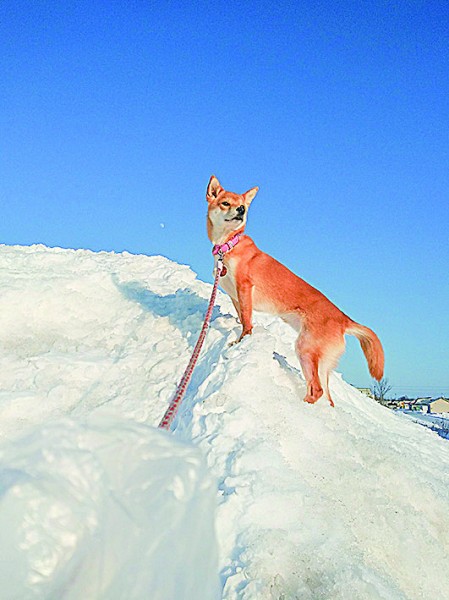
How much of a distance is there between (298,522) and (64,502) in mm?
1736

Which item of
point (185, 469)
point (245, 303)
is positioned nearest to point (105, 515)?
point (185, 469)

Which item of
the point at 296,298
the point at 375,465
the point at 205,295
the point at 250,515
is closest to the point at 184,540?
→ the point at 250,515

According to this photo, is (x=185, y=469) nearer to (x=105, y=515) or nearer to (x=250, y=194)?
(x=105, y=515)

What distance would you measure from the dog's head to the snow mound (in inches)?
169

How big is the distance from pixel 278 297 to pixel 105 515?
429 centimetres

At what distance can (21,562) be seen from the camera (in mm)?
1412

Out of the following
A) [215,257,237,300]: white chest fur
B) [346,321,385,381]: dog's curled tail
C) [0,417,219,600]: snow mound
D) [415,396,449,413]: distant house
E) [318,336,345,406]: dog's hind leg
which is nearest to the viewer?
[0,417,219,600]: snow mound

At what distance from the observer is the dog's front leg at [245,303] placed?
5508 mm

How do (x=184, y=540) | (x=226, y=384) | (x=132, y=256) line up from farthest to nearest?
(x=132, y=256)
(x=226, y=384)
(x=184, y=540)

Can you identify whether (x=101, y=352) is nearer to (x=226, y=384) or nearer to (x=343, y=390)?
(x=226, y=384)

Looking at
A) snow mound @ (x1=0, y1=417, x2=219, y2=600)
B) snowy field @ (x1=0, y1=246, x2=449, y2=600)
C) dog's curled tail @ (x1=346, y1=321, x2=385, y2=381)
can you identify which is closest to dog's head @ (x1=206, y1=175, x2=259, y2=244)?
snowy field @ (x1=0, y1=246, x2=449, y2=600)

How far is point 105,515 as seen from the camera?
1545 mm

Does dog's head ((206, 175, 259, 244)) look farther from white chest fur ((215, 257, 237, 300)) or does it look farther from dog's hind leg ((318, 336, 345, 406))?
dog's hind leg ((318, 336, 345, 406))

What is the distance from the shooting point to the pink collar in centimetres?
582
